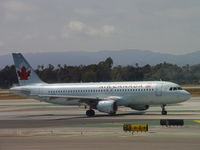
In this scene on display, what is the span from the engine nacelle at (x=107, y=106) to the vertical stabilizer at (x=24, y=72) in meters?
10.8

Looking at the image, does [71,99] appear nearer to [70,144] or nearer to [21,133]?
[21,133]

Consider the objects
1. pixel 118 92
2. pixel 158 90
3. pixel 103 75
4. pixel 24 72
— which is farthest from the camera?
pixel 103 75

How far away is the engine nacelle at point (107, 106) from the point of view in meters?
50.1

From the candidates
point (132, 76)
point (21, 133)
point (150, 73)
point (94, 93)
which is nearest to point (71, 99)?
point (94, 93)

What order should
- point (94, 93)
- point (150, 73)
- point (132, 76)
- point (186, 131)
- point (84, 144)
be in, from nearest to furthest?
point (84, 144) < point (186, 131) < point (94, 93) < point (132, 76) < point (150, 73)

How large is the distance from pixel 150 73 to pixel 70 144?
148 meters

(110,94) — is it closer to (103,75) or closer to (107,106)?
(107,106)

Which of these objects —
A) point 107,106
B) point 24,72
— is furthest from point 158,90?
point 24,72

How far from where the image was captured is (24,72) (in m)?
58.9

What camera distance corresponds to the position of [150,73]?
173 meters

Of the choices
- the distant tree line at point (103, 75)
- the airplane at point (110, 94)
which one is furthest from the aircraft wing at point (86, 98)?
the distant tree line at point (103, 75)

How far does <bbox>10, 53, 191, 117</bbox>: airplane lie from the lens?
50312 millimetres

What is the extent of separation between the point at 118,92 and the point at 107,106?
261 centimetres

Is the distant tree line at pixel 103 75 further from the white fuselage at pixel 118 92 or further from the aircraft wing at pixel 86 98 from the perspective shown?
the aircraft wing at pixel 86 98
